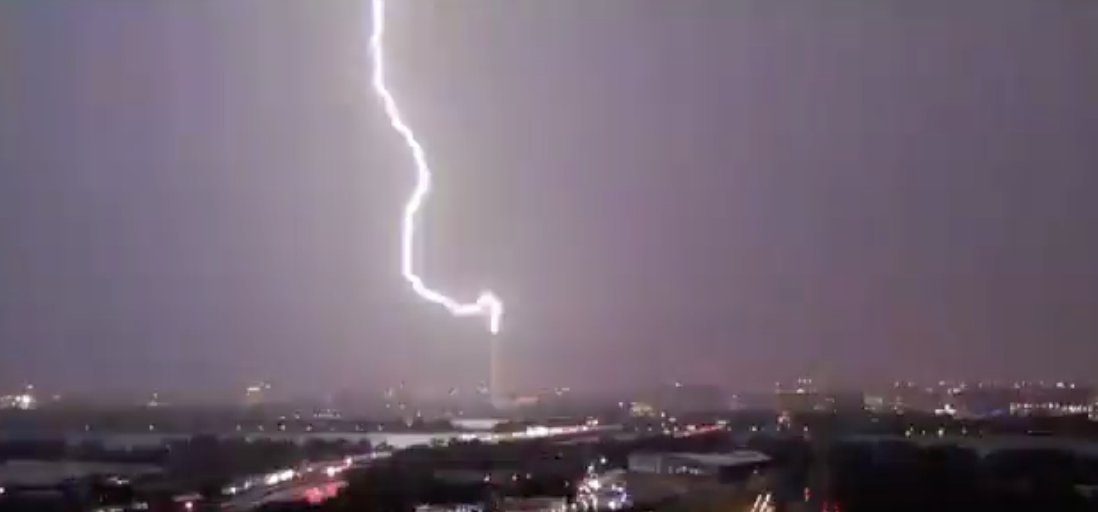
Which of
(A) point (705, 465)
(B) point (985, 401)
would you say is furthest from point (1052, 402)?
(A) point (705, 465)

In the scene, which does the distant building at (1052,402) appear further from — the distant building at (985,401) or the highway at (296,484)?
the highway at (296,484)

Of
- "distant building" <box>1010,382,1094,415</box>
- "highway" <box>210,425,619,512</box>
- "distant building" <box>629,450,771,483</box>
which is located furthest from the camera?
"distant building" <box>1010,382,1094,415</box>

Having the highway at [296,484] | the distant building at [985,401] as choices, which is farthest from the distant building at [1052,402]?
the highway at [296,484]

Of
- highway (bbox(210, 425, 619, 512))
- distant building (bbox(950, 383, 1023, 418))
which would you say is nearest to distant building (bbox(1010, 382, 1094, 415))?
distant building (bbox(950, 383, 1023, 418))

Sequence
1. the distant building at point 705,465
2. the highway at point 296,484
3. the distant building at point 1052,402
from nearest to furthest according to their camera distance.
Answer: the highway at point 296,484, the distant building at point 705,465, the distant building at point 1052,402

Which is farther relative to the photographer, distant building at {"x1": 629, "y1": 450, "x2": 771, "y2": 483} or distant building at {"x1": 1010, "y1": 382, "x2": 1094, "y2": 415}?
distant building at {"x1": 1010, "y1": 382, "x2": 1094, "y2": 415}

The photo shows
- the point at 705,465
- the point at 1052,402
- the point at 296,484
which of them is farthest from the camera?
the point at 1052,402

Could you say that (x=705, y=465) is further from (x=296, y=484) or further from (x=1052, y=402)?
(x=1052, y=402)

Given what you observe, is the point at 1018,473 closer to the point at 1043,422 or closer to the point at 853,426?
the point at 853,426

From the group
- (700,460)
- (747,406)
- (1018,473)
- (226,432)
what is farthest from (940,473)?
(747,406)

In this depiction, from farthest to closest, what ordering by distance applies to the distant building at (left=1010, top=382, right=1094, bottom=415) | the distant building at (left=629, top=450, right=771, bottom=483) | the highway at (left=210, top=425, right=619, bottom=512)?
the distant building at (left=1010, top=382, right=1094, bottom=415)
the distant building at (left=629, top=450, right=771, bottom=483)
the highway at (left=210, top=425, right=619, bottom=512)

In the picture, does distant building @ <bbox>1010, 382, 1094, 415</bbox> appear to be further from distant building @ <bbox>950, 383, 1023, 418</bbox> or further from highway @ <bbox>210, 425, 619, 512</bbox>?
highway @ <bbox>210, 425, 619, 512</bbox>
